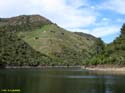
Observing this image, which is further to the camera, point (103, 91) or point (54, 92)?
point (103, 91)

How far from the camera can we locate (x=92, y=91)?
82500 mm

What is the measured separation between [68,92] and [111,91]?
11.3 m

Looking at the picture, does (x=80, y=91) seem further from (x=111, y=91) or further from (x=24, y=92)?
(x=24, y=92)

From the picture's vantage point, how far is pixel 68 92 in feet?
258

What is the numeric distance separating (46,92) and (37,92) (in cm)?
200

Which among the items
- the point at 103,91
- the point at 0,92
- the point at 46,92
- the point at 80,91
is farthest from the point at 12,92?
the point at 103,91

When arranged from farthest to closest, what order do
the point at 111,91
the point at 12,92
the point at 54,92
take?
the point at 111,91 < the point at 54,92 < the point at 12,92

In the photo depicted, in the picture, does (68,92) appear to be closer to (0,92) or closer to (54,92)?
(54,92)

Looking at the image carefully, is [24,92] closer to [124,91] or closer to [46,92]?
[46,92]

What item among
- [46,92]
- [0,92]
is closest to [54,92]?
[46,92]

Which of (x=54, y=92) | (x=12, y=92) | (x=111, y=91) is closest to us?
(x=12, y=92)

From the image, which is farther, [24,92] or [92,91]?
[92,91]

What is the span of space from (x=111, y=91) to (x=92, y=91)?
4.67 m

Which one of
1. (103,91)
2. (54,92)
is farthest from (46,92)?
(103,91)
